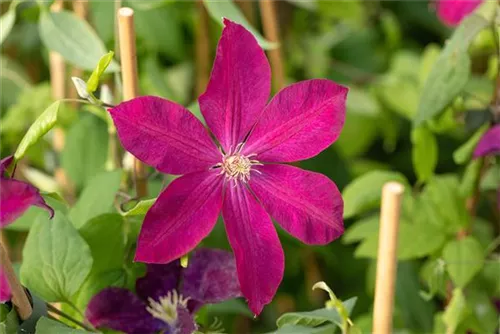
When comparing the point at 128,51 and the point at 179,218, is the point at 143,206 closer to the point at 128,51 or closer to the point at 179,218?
the point at 179,218

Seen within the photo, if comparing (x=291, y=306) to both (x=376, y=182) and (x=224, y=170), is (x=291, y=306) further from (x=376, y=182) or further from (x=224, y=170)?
(x=224, y=170)

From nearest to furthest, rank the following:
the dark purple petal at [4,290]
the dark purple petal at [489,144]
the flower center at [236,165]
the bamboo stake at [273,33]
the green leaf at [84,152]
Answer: the dark purple petal at [4,290] → the flower center at [236,165] → the dark purple petal at [489,144] → the green leaf at [84,152] → the bamboo stake at [273,33]

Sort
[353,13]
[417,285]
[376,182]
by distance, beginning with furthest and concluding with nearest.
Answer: [353,13], [417,285], [376,182]

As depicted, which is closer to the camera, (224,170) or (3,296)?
(3,296)

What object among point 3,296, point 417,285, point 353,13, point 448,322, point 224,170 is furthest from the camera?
point 353,13

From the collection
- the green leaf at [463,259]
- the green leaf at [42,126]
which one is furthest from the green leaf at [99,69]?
the green leaf at [463,259]

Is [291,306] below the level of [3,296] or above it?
below

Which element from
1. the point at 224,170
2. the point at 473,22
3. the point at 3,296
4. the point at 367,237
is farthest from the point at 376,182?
the point at 3,296

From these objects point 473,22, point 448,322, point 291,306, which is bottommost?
point 291,306

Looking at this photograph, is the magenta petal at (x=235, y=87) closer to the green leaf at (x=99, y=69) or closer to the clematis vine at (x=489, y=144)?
the green leaf at (x=99, y=69)
